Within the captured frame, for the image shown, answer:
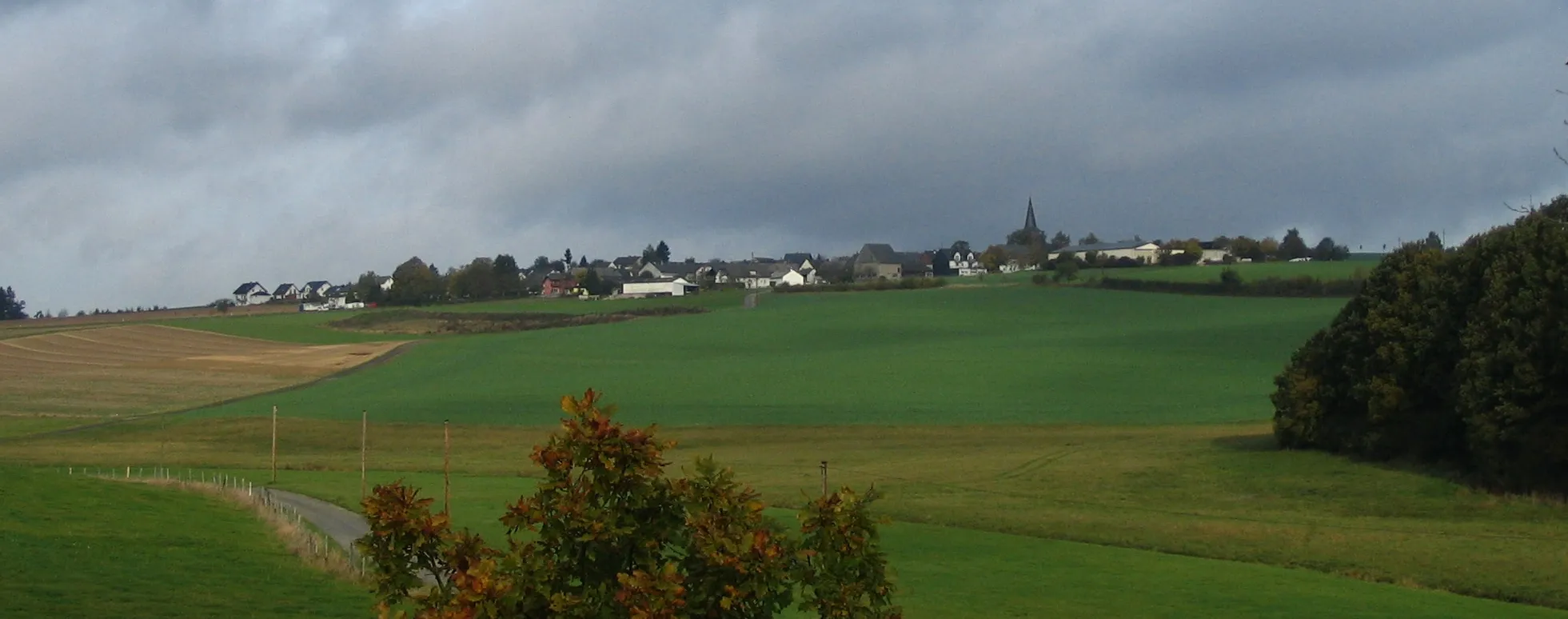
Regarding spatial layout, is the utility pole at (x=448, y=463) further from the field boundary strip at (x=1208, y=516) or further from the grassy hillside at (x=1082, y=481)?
the field boundary strip at (x=1208, y=516)

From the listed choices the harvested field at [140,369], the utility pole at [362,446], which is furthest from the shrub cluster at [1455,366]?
the harvested field at [140,369]

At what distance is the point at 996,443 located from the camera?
59969mm

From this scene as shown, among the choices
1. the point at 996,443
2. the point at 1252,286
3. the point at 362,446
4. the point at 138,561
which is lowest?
the point at 996,443

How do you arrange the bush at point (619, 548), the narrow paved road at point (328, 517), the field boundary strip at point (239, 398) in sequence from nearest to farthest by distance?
the bush at point (619, 548) → the narrow paved road at point (328, 517) → the field boundary strip at point (239, 398)

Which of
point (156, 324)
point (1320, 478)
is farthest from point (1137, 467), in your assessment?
point (156, 324)

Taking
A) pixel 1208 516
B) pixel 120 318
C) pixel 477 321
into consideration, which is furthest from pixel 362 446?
pixel 120 318

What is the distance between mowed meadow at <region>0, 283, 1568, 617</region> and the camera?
28516mm

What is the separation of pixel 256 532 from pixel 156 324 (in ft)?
328

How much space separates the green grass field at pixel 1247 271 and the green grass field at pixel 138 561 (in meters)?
101

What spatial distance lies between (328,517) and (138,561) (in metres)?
13.8

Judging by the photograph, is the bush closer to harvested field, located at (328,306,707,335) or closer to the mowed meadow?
the mowed meadow

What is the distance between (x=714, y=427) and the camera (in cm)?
6625

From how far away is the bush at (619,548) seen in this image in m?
7.66

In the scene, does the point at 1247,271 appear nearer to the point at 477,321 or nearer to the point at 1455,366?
the point at 477,321
